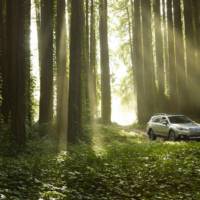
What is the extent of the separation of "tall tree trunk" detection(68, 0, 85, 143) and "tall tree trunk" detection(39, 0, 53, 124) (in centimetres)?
424

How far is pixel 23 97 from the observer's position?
14922 millimetres

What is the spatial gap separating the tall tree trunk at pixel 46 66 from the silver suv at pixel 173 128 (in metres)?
6.07

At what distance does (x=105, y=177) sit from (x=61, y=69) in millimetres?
13894

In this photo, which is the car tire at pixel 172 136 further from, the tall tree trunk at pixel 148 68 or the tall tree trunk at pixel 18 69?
the tall tree trunk at pixel 18 69

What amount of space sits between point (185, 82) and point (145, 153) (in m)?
17.0

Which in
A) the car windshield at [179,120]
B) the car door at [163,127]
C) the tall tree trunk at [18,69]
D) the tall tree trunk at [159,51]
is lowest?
the car door at [163,127]

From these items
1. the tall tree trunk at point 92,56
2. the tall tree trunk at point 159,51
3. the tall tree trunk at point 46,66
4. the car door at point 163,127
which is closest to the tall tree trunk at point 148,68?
the tall tree trunk at point 159,51

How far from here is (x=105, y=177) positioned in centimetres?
1087

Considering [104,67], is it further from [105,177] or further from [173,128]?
[105,177]

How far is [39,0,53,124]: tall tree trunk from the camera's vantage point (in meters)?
23.2

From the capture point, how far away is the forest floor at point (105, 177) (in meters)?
8.83

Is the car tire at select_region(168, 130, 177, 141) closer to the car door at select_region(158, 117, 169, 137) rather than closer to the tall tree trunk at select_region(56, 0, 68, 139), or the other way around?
the car door at select_region(158, 117, 169, 137)

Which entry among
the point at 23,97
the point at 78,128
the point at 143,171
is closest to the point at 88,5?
the point at 78,128

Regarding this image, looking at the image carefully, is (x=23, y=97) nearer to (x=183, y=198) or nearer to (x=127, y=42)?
(x=183, y=198)
